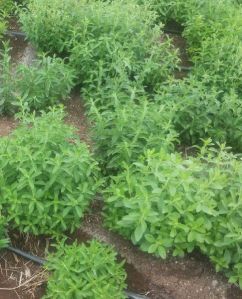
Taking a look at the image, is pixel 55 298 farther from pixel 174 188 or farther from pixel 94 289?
pixel 174 188

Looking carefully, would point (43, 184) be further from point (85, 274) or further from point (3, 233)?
point (85, 274)

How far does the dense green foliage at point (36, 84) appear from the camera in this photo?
4.72 m

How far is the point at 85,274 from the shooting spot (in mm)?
3322

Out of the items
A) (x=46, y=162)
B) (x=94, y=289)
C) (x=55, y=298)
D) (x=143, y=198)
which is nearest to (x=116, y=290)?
(x=94, y=289)

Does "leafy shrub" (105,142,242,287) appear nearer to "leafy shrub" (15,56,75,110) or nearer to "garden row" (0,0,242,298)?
"garden row" (0,0,242,298)

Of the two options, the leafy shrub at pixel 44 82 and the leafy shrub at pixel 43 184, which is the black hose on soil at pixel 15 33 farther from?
the leafy shrub at pixel 43 184

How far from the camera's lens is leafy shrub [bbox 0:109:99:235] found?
352 centimetres

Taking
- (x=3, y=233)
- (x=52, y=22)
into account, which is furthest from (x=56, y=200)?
(x=52, y=22)

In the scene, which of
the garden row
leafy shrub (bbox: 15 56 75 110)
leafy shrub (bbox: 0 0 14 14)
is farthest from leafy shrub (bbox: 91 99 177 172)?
leafy shrub (bbox: 0 0 14 14)

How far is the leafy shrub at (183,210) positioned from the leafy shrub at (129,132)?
0.41 m

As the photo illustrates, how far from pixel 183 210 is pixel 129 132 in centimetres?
101

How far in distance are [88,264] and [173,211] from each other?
725 millimetres

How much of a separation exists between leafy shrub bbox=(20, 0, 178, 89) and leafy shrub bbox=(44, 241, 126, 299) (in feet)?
6.52

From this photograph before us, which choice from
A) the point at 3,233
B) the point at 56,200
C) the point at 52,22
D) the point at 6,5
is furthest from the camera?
the point at 6,5
